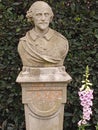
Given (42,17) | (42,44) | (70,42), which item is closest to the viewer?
(42,17)

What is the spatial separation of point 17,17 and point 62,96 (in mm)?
1766

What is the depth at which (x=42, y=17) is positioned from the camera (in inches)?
214

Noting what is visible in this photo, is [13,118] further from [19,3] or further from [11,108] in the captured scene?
[19,3]

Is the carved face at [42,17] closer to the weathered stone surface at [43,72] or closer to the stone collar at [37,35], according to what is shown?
the weathered stone surface at [43,72]

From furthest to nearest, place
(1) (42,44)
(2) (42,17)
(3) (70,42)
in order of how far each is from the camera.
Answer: (3) (70,42), (1) (42,44), (2) (42,17)

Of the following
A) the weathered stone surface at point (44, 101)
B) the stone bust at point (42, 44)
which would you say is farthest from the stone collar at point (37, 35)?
the weathered stone surface at point (44, 101)

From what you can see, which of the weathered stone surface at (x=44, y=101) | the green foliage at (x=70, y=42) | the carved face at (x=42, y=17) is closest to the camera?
the carved face at (x=42, y=17)

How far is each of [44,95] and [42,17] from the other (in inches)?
36.3

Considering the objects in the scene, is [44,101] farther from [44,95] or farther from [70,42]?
[70,42]

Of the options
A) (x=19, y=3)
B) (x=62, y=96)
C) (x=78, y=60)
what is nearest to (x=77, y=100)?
(x=78, y=60)

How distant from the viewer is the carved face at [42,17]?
17.8ft

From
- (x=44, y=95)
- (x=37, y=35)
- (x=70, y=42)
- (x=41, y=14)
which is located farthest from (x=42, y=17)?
(x=70, y=42)

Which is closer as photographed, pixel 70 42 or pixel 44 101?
pixel 44 101

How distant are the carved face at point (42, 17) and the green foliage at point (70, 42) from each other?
1.18 meters
